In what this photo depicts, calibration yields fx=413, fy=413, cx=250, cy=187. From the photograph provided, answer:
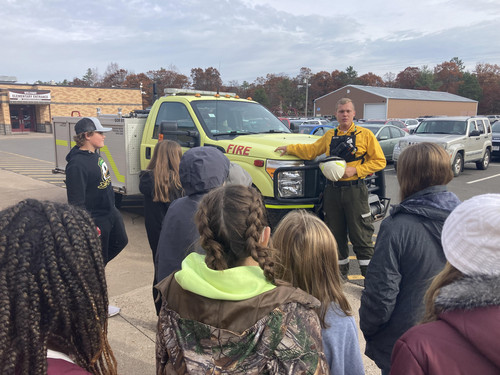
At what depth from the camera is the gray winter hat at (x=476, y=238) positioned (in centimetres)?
120

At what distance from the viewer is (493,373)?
1.08 metres

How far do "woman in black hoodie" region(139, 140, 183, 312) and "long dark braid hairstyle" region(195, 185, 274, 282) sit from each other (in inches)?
81.0

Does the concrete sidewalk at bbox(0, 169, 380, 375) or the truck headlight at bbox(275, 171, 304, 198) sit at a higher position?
the truck headlight at bbox(275, 171, 304, 198)

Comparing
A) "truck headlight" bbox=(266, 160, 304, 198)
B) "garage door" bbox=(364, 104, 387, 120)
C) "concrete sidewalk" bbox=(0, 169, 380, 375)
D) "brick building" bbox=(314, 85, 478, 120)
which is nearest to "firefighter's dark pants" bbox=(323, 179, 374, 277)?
"truck headlight" bbox=(266, 160, 304, 198)

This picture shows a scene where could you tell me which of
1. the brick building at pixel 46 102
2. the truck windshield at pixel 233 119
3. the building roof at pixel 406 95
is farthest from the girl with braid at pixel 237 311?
the building roof at pixel 406 95

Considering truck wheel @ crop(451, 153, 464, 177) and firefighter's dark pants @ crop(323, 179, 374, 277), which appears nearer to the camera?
firefighter's dark pants @ crop(323, 179, 374, 277)

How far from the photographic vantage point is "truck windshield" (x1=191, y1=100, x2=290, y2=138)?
6.01 m


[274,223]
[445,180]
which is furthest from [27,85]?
[445,180]

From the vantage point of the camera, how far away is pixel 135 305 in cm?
434

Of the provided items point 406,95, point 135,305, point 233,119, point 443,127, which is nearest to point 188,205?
point 135,305

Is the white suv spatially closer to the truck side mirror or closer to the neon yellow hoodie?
the truck side mirror

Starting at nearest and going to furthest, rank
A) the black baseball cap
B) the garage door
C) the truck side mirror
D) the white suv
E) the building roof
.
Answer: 1. the black baseball cap
2. the truck side mirror
3. the white suv
4. the garage door
5. the building roof

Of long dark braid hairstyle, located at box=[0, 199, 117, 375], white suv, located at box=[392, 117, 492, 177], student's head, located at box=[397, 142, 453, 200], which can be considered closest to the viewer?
long dark braid hairstyle, located at box=[0, 199, 117, 375]

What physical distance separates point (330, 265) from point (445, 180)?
3.07 feet
